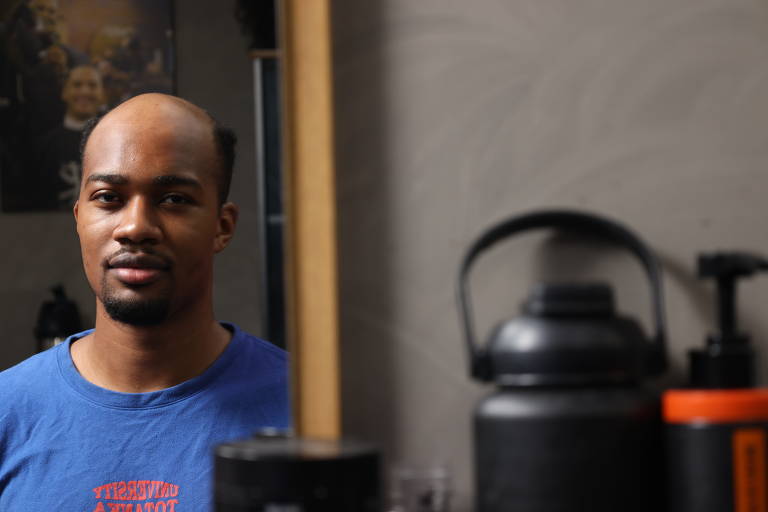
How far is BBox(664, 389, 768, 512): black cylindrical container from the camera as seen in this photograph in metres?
0.42

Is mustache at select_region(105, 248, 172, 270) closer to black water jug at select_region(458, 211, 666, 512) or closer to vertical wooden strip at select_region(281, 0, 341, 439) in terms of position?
vertical wooden strip at select_region(281, 0, 341, 439)

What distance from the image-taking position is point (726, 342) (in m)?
0.46

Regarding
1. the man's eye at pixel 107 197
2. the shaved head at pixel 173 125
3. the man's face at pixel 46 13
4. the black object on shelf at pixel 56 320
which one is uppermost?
the man's face at pixel 46 13

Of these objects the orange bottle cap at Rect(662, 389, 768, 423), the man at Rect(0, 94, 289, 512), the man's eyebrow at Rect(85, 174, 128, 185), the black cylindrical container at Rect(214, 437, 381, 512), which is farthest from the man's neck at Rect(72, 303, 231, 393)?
the orange bottle cap at Rect(662, 389, 768, 423)

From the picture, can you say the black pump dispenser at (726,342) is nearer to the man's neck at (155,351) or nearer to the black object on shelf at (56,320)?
the man's neck at (155,351)

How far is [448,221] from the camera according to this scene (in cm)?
54

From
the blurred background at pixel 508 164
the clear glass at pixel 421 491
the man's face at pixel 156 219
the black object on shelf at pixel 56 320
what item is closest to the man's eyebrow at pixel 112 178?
the man's face at pixel 156 219

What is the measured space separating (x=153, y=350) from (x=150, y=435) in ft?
0.23

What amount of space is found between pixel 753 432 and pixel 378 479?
205 millimetres

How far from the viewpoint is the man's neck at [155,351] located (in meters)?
0.64

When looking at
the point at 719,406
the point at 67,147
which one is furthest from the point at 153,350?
the point at 719,406

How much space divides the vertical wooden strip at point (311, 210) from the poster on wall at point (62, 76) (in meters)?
0.18

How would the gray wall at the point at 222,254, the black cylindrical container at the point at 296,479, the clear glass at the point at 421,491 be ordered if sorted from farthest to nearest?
1. the gray wall at the point at 222,254
2. the clear glass at the point at 421,491
3. the black cylindrical container at the point at 296,479

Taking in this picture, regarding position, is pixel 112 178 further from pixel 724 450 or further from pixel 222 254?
pixel 724 450
